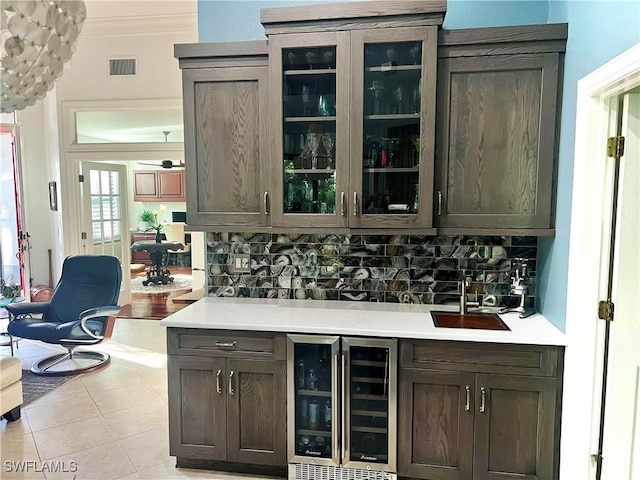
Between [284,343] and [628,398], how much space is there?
1.59 metres

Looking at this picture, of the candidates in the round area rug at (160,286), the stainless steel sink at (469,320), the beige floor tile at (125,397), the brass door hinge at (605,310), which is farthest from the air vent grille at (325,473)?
the round area rug at (160,286)

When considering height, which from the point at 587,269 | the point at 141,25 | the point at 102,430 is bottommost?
the point at 102,430

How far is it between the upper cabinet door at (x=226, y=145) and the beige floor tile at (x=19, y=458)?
1.66 m

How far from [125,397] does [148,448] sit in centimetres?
88

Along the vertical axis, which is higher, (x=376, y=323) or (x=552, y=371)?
(x=376, y=323)

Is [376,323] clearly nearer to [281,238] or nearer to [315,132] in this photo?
[281,238]

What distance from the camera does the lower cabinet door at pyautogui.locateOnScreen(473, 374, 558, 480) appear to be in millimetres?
2270

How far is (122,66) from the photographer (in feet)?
16.8

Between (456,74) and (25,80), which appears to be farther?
(456,74)

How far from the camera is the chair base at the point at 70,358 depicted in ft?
13.3

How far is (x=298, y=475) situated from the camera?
2510mm

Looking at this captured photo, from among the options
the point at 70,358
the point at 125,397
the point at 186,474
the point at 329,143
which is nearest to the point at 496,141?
the point at 329,143

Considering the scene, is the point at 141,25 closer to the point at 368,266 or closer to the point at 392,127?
the point at 392,127

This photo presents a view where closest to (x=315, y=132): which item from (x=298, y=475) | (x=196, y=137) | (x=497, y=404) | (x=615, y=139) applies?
(x=196, y=137)
